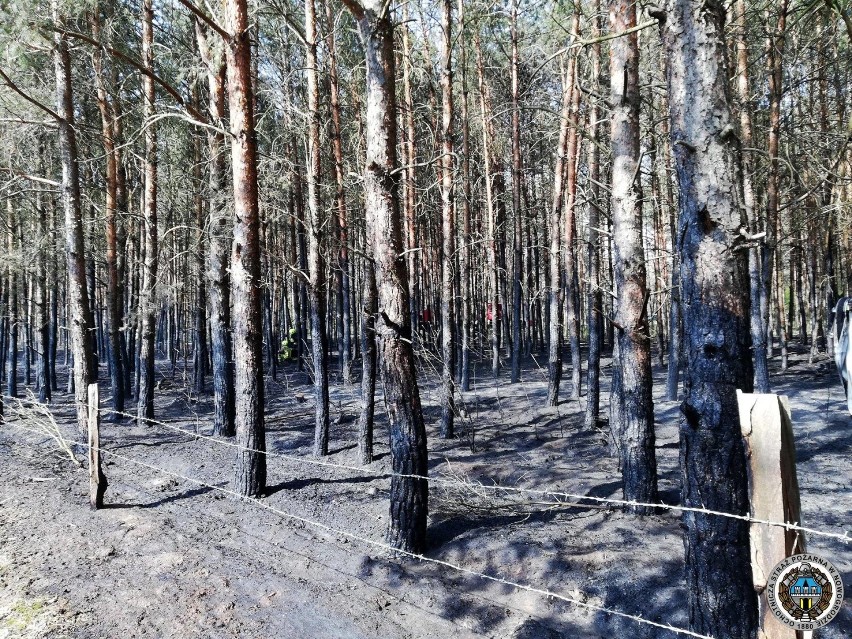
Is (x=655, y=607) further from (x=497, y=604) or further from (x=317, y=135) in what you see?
(x=317, y=135)

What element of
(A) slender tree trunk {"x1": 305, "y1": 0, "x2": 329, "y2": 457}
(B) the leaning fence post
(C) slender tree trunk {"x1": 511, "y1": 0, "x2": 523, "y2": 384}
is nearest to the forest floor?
(B) the leaning fence post

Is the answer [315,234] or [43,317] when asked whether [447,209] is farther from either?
[43,317]

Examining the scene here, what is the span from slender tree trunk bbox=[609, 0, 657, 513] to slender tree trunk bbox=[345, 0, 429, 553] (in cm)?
245

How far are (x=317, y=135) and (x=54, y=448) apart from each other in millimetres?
6999

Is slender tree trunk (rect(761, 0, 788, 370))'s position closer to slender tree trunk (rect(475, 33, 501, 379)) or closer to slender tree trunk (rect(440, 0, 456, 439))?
slender tree trunk (rect(440, 0, 456, 439))

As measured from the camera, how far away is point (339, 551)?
5770 mm

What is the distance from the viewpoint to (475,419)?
12492mm

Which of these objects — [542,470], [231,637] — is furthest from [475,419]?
[231,637]

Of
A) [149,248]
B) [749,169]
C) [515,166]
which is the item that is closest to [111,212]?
[149,248]

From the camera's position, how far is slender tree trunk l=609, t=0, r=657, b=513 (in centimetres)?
626

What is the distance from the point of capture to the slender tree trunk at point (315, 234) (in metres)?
8.95

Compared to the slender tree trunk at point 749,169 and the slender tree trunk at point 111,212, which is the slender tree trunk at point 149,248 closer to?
the slender tree trunk at point 111,212

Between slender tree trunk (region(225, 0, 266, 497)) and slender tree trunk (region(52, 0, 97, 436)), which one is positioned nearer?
slender tree trunk (region(225, 0, 266, 497))

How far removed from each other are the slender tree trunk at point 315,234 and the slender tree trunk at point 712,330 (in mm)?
6456
